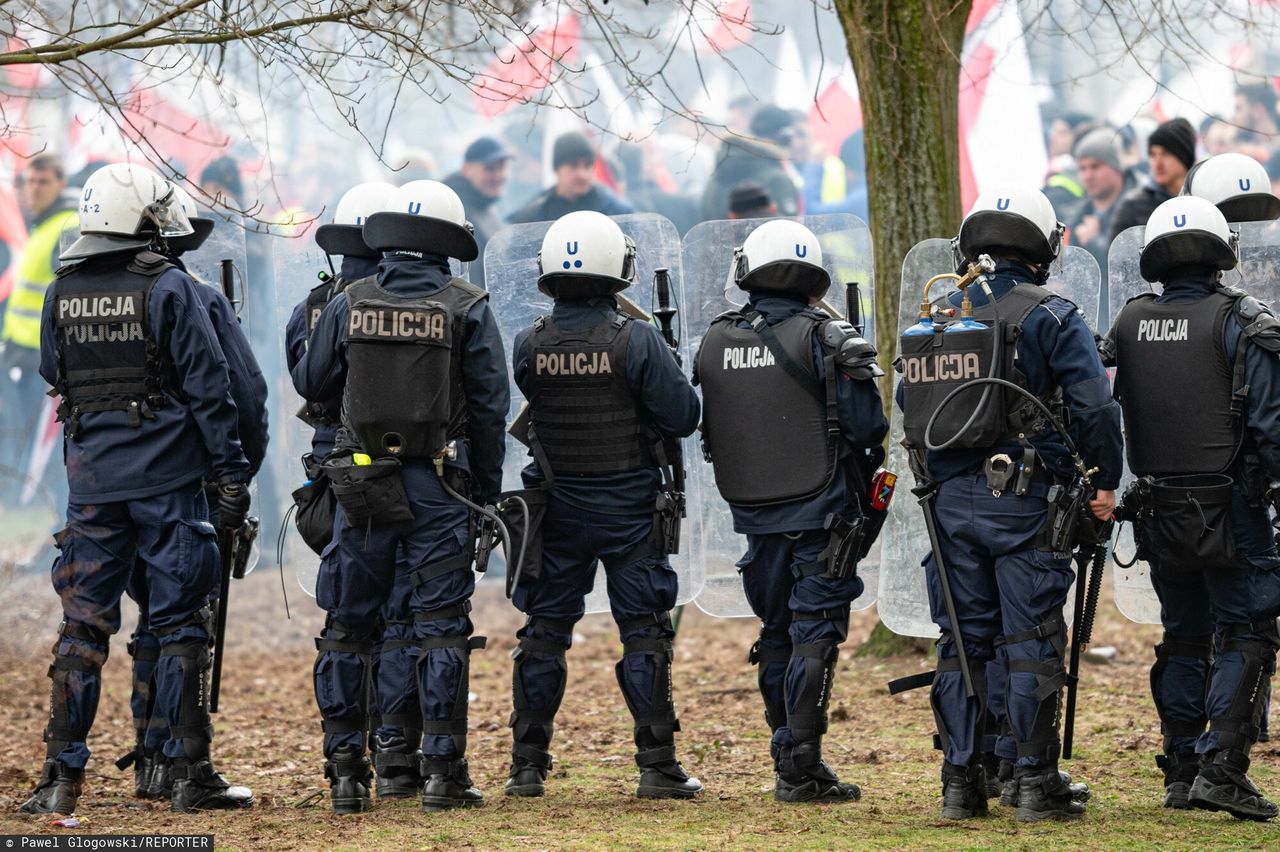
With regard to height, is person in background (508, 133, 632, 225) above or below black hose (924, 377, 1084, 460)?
above

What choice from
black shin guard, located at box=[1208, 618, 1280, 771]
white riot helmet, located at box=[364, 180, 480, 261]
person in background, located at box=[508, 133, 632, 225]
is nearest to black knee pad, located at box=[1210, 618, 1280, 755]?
black shin guard, located at box=[1208, 618, 1280, 771]

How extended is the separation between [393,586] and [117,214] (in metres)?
1.73

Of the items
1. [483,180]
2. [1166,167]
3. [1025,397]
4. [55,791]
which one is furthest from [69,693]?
[483,180]

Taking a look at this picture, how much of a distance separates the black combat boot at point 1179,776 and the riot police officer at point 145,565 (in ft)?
11.9

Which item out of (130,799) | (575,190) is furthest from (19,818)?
(575,190)

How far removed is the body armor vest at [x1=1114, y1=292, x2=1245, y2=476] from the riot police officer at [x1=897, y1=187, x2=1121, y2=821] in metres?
0.30

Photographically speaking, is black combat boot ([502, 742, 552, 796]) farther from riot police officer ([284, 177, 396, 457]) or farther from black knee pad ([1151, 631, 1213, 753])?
black knee pad ([1151, 631, 1213, 753])

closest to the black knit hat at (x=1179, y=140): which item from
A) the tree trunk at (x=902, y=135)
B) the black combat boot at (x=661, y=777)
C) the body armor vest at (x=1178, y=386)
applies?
the tree trunk at (x=902, y=135)

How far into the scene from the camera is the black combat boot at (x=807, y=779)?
5828mm

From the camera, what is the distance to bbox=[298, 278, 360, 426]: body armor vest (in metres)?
6.25

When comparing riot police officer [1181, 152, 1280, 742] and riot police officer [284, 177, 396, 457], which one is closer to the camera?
riot police officer [284, 177, 396, 457]

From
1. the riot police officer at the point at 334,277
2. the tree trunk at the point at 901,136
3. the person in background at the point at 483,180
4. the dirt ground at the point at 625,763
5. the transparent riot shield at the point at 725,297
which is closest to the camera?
the dirt ground at the point at 625,763

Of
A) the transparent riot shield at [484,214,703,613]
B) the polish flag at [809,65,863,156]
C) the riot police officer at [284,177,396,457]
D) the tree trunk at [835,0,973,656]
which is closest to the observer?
the riot police officer at [284,177,396,457]

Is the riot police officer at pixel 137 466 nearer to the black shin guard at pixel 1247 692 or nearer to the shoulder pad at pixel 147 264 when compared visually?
the shoulder pad at pixel 147 264
